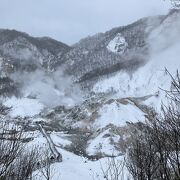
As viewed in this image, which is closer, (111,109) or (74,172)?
(74,172)

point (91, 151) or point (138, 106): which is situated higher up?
point (138, 106)

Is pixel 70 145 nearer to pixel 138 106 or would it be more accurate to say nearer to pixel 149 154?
pixel 138 106

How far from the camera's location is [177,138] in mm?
12766

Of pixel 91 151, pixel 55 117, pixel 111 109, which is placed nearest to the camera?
pixel 91 151

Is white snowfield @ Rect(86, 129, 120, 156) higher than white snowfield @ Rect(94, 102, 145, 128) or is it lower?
lower

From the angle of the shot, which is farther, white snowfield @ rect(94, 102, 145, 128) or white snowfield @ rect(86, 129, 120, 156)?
white snowfield @ rect(94, 102, 145, 128)

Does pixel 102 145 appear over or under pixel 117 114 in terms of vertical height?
under

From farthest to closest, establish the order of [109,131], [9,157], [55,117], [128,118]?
1. [55,117]
2. [128,118]
3. [109,131]
4. [9,157]

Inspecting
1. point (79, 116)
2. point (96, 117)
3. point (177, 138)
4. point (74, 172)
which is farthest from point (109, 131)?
point (177, 138)

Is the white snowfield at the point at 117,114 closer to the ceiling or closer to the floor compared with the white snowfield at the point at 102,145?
closer to the ceiling

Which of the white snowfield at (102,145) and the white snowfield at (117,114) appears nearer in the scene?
the white snowfield at (102,145)

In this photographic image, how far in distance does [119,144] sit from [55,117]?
64593mm

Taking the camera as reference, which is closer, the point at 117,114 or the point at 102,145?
the point at 102,145

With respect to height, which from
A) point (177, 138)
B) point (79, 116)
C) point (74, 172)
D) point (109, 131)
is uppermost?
point (79, 116)
